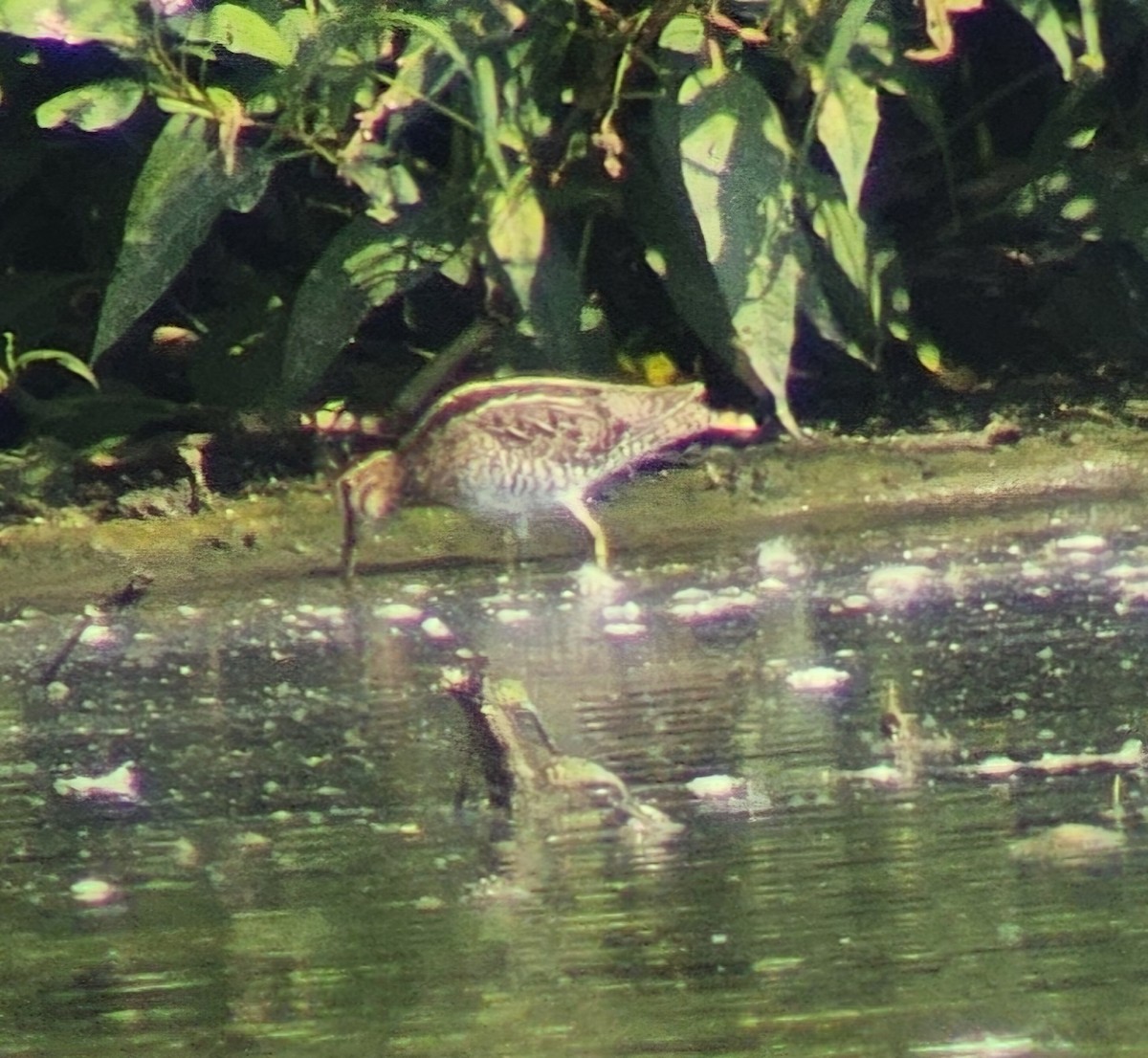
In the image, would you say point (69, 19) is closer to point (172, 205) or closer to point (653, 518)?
point (172, 205)

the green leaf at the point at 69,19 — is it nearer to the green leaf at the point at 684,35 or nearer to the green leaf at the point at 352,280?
the green leaf at the point at 352,280

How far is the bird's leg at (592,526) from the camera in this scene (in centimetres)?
208

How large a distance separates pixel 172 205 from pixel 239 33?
0.24m

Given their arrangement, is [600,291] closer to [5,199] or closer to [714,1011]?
[5,199]

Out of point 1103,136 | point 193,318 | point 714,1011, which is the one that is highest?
point 1103,136

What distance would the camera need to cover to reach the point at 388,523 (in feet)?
7.10

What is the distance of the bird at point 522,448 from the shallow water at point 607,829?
168mm

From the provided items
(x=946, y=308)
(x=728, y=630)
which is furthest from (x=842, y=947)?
(x=946, y=308)

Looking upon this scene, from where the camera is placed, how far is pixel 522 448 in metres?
2.13

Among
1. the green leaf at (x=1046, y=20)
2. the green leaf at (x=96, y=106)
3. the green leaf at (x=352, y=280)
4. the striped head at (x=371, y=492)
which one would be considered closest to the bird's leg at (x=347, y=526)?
the striped head at (x=371, y=492)

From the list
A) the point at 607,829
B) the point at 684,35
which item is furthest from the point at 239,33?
the point at 607,829

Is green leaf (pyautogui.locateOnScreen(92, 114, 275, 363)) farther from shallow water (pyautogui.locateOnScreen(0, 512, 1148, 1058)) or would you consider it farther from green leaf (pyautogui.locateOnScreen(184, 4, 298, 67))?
shallow water (pyautogui.locateOnScreen(0, 512, 1148, 1058))

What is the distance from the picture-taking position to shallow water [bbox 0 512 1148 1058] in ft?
3.50

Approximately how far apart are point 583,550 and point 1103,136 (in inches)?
33.6
